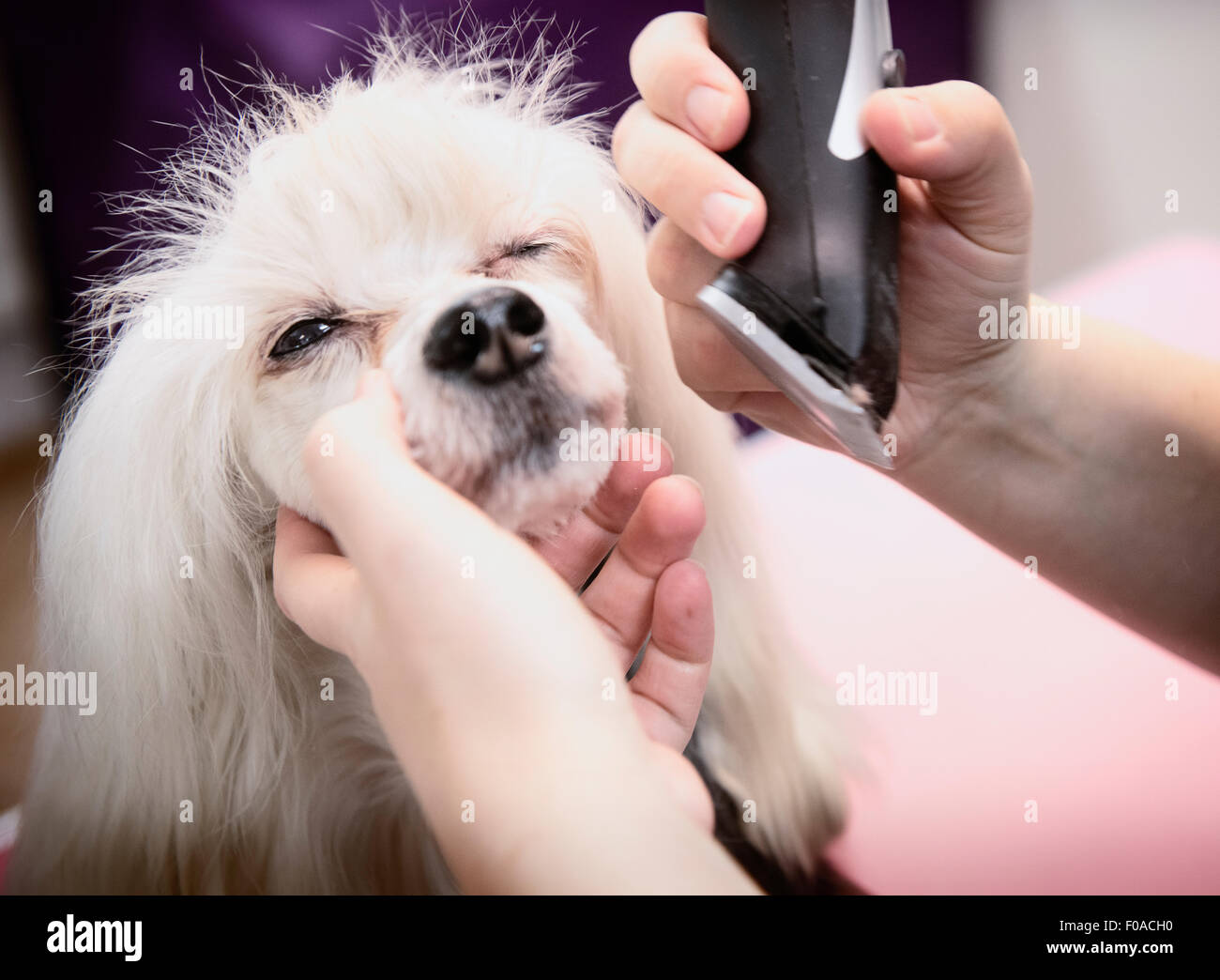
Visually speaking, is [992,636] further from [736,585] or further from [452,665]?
[452,665]

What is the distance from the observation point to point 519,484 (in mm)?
358

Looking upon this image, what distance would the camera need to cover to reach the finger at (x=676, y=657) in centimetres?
43

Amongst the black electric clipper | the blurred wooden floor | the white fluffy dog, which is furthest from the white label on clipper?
the blurred wooden floor

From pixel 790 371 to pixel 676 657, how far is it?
0.55ft

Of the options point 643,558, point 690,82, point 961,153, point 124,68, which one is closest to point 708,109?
point 690,82

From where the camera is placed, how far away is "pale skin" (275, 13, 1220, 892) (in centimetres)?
29

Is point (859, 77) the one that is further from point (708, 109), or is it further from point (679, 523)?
point (679, 523)

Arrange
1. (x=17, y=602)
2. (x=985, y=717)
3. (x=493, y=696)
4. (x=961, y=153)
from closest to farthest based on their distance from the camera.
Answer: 1. (x=493, y=696)
2. (x=961, y=153)
3. (x=17, y=602)
4. (x=985, y=717)

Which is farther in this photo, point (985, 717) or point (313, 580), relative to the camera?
point (985, 717)

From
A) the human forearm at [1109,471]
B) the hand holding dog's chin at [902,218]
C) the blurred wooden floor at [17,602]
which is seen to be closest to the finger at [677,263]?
the hand holding dog's chin at [902,218]

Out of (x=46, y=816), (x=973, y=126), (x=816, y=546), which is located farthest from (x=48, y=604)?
(x=816, y=546)

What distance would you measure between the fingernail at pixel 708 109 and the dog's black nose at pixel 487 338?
0.42 feet

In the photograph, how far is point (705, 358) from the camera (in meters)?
0.52

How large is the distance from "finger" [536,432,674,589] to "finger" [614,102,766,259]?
11 cm
